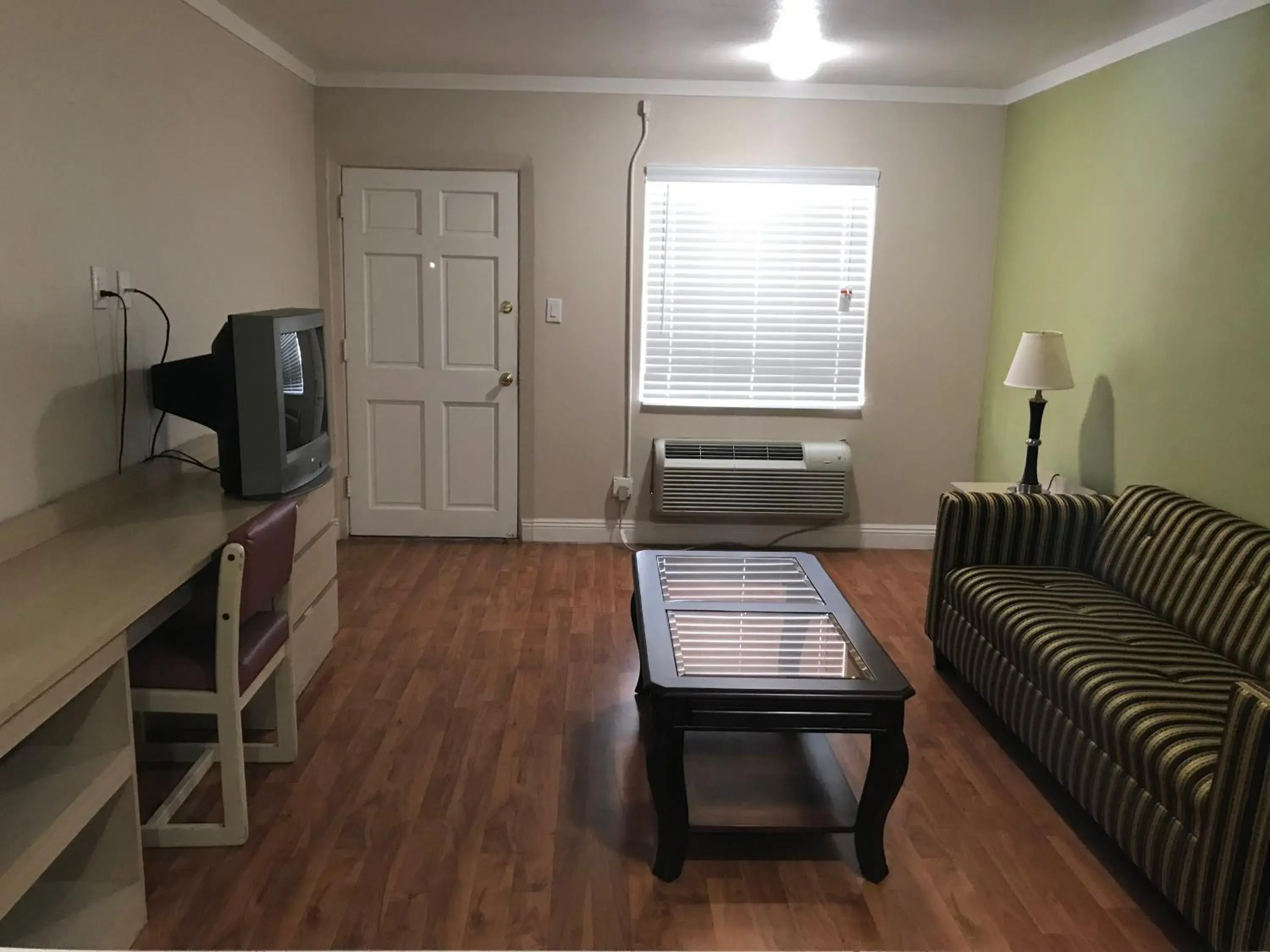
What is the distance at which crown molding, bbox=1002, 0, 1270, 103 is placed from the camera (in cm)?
305

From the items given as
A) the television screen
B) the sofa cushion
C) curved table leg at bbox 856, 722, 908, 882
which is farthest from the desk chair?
the sofa cushion

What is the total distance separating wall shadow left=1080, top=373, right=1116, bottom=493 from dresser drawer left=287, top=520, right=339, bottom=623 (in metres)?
2.86

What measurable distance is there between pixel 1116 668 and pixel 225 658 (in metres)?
2.17

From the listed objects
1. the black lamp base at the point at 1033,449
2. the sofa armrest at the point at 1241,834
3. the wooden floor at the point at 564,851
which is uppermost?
the black lamp base at the point at 1033,449

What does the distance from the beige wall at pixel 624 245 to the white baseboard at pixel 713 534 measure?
0.06 metres

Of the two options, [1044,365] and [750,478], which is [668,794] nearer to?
[1044,365]

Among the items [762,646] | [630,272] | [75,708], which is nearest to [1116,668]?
[762,646]

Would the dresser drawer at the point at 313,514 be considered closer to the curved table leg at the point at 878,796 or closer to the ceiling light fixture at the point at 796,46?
the curved table leg at the point at 878,796

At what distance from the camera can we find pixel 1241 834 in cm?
181

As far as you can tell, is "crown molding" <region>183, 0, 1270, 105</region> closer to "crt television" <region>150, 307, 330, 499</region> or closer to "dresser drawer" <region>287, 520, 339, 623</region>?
"crt television" <region>150, 307, 330, 499</region>

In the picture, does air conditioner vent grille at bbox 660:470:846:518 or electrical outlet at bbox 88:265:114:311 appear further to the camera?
air conditioner vent grille at bbox 660:470:846:518

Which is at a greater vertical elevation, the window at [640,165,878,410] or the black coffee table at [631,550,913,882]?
the window at [640,165,878,410]

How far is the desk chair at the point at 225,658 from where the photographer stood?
2.17 metres

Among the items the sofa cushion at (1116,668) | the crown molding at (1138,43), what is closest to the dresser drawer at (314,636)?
the sofa cushion at (1116,668)
